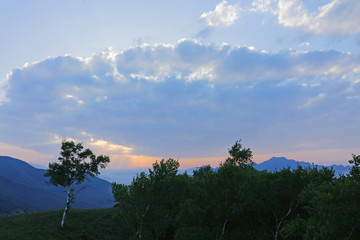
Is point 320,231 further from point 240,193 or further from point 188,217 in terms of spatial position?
point 188,217

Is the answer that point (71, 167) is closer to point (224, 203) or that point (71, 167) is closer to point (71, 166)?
point (71, 166)

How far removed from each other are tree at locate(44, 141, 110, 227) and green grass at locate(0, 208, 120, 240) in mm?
3703

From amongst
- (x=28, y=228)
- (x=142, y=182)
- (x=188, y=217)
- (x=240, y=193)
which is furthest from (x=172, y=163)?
(x=28, y=228)

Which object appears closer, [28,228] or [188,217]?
[188,217]

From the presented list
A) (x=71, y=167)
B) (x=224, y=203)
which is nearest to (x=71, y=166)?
(x=71, y=167)

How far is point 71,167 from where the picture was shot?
5528cm

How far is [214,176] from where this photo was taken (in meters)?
47.0

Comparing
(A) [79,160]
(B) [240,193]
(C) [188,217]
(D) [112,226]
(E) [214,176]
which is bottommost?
(D) [112,226]

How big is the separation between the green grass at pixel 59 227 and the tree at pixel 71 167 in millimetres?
3703

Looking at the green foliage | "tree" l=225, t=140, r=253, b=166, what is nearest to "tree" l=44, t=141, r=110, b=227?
the green foliage

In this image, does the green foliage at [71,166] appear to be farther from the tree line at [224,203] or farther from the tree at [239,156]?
the tree at [239,156]

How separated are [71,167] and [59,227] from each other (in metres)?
13.9

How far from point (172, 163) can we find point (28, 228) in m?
35.8

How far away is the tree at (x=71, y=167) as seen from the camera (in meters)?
54.4
